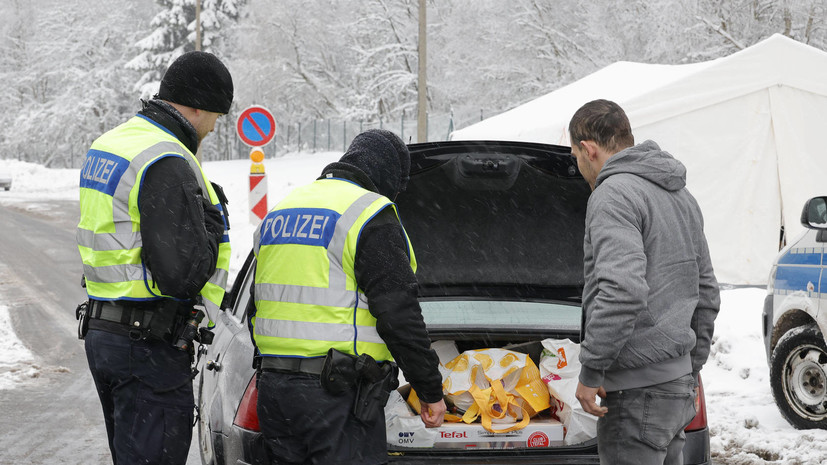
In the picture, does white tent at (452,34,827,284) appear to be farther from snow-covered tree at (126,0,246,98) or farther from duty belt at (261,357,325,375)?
snow-covered tree at (126,0,246,98)

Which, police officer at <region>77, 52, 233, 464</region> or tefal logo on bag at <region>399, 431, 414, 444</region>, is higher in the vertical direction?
police officer at <region>77, 52, 233, 464</region>

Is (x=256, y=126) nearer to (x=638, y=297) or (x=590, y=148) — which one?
(x=590, y=148)

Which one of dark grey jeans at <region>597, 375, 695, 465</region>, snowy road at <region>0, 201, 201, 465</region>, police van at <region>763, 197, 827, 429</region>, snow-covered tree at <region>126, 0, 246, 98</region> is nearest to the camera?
dark grey jeans at <region>597, 375, 695, 465</region>

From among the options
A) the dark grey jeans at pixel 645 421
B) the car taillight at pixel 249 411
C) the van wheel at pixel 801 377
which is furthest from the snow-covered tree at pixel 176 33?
the dark grey jeans at pixel 645 421

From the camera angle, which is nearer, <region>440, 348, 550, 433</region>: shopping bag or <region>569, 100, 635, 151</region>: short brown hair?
<region>569, 100, 635, 151</region>: short brown hair

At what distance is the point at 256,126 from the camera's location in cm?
1334

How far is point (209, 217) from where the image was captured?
341cm

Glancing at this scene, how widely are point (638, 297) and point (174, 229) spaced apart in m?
1.58

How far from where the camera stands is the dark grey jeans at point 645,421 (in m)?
2.97

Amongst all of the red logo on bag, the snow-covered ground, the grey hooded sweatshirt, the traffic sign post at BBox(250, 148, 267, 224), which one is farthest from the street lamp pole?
the grey hooded sweatshirt

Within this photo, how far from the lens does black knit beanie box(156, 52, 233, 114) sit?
344 centimetres

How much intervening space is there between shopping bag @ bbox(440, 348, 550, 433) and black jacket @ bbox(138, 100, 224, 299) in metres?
1.26

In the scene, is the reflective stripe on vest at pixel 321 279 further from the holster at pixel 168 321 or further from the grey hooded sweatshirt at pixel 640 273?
the grey hooded sweatshirt at pixel 640 273

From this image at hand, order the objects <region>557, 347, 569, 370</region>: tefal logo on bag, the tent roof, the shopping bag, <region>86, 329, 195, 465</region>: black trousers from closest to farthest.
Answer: <region>86, 329, 195, 465</region>: black trousers → the shopping bag → <region>557, 347, 569, 370</region>: tefal logo on bag → the tent roof
